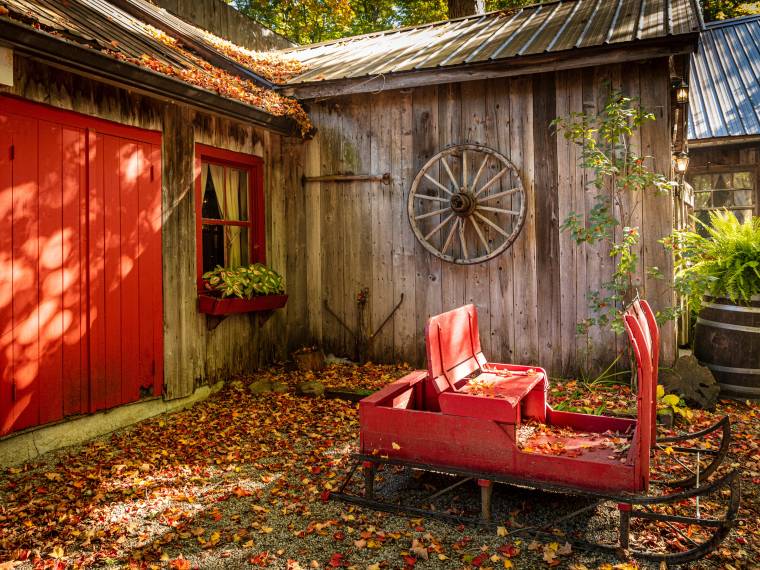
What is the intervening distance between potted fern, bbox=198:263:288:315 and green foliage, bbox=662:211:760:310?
171 inches

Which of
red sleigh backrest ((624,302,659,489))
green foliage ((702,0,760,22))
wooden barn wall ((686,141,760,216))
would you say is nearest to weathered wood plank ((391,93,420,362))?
red sleigh backrest ((624,302,659,489))

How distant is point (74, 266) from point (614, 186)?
535 cm

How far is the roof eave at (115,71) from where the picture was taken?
13.2 ft

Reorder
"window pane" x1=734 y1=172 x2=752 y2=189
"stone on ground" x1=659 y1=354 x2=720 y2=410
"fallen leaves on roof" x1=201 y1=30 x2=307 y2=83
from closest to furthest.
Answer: "stone on ground" x1=659 y1=354 x2=720 y2=410 < "fallen leaves on roof" x1=201 y1=30 x2=307 y2=83 < "window pane" x1=734 y1=172 x2=752 y2=189

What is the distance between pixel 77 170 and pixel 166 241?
1.14 meters

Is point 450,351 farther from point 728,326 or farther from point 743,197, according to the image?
point 743,197

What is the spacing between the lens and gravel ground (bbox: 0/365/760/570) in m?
3.02

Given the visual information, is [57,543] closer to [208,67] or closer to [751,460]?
[751,460]

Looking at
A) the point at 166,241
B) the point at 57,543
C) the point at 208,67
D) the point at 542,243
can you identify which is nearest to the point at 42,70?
the point at 166,241

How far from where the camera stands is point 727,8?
16.8m

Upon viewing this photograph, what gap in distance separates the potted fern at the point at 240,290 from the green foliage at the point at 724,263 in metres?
4.33

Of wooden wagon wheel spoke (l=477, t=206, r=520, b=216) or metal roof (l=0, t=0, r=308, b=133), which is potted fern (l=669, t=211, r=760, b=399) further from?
metal roof (l=0, t=0, r=308, b=133)

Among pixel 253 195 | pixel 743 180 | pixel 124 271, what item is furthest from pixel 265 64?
pixel 743 180

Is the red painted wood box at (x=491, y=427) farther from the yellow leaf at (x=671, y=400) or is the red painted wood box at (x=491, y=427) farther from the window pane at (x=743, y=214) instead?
the window pane at (x=743, y=214)
